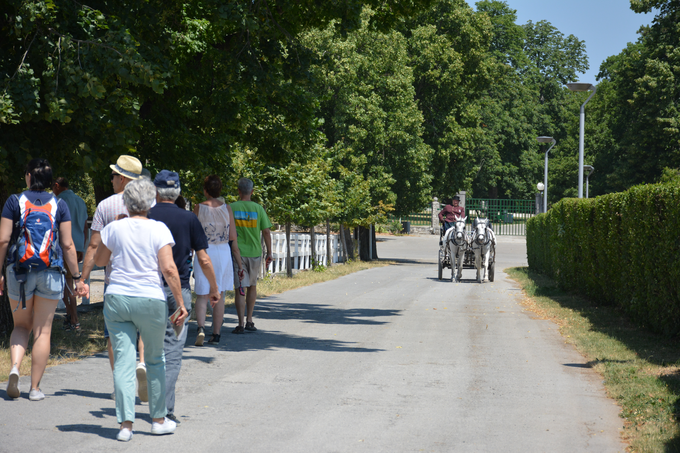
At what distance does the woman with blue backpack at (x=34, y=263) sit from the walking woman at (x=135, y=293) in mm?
1381

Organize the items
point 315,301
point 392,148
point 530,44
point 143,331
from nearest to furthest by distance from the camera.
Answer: point 143,331 → point 315,301 → point 392,148 → point 530,44

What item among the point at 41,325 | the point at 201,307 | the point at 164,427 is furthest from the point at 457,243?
the point at 164,427

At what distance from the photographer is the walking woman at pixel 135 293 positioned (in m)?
5.12

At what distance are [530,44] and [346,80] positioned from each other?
5128 centimetres

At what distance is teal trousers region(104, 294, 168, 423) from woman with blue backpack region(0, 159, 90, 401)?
1389 mm

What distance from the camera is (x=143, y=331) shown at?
5.16 m

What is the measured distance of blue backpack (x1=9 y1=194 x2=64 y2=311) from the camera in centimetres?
632

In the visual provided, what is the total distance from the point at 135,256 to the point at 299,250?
22.8m

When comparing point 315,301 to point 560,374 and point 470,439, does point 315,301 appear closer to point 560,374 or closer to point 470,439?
point 560,374

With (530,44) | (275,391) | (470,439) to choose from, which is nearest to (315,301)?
(275,391)

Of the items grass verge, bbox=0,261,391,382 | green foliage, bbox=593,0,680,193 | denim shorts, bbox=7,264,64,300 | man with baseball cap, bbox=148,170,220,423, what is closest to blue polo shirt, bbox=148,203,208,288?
man with baseball cap, bbox=148,170,220,423

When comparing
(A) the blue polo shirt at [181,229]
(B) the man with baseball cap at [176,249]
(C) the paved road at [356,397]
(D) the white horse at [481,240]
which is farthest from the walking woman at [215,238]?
(D) the white horse at [481,240]

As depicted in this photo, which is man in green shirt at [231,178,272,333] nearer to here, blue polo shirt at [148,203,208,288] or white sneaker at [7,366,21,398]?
white sneaker at [7,366,21,398]

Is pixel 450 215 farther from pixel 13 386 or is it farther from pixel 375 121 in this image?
pixel 13 386
